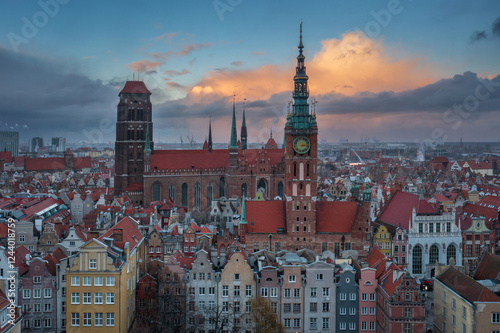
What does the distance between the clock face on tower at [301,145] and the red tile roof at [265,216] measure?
7.27 m

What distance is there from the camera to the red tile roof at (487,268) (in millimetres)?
49250

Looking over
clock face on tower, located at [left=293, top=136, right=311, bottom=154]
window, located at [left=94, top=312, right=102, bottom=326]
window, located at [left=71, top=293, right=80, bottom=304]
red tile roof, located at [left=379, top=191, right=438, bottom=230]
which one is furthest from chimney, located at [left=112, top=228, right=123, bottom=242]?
red tile roof, located at [left=379, top=191, right=438, bottom=230]

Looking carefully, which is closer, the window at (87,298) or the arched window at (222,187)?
the window at (87,298)

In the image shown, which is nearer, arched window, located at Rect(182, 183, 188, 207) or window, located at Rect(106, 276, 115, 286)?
window, located at Rect(106, 276, 115, 286)

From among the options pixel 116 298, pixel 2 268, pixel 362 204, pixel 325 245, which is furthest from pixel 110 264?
pixel 362 204

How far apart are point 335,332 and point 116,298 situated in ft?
70.1

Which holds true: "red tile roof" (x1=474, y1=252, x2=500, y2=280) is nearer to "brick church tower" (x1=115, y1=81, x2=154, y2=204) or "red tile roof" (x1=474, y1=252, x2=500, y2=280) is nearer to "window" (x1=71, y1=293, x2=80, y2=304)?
"window" (x1=71, y1=293, x2=80, y2=304)

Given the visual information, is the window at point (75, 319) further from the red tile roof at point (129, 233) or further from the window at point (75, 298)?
the red tile roof at point (129, 233)

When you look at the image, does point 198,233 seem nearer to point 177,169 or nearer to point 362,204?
point 362,204

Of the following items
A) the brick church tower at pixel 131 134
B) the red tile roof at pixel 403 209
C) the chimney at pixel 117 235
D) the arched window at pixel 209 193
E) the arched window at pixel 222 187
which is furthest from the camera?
the arched window at pixel 222 187

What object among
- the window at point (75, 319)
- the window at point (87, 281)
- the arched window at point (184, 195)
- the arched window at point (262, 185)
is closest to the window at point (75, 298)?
the window at point (75, 319)

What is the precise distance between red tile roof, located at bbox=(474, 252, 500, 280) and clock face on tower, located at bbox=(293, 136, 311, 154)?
23811mm

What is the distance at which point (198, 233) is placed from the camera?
7144 centimetres

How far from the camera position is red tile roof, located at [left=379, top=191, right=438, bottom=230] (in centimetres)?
6950
